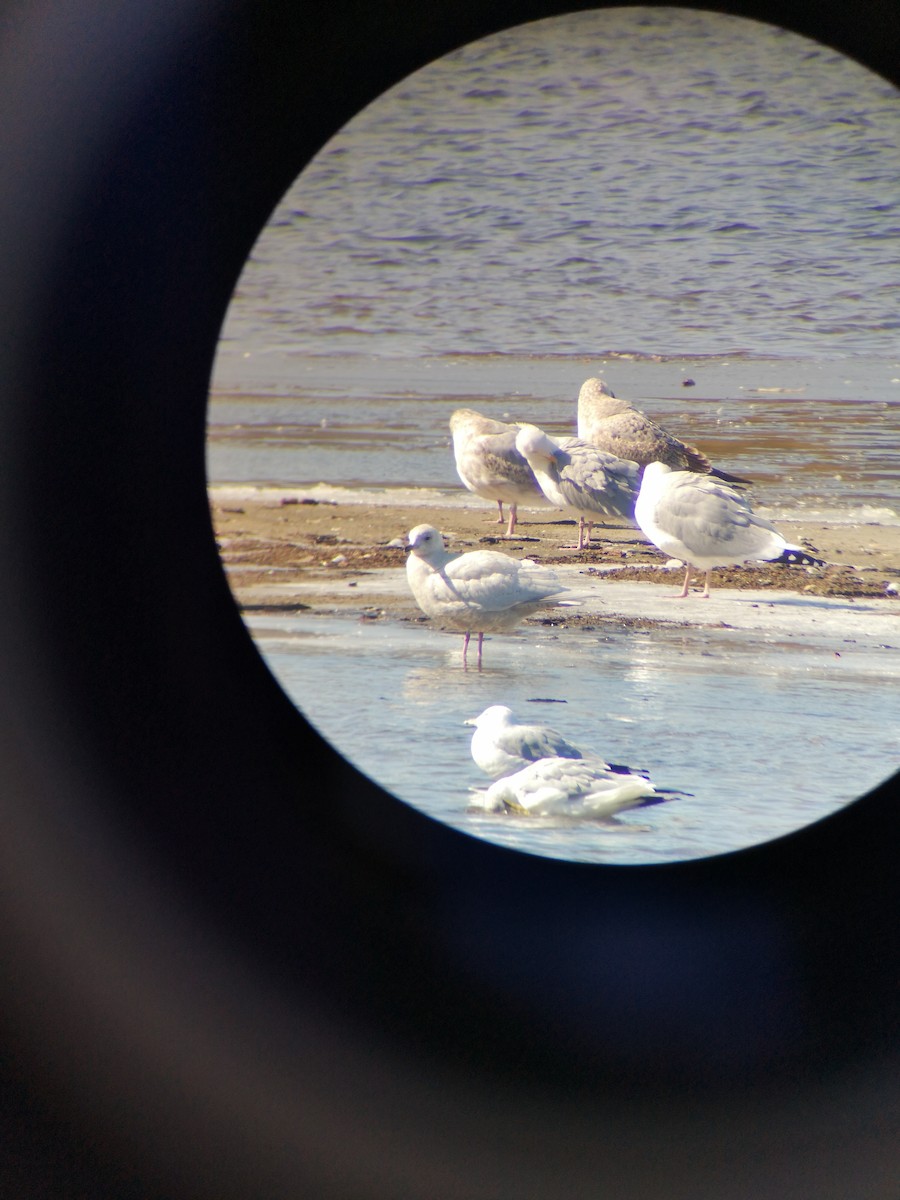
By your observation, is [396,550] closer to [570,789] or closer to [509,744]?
[509,744]

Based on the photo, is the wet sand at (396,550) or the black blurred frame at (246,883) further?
the wet sand at (396,550)

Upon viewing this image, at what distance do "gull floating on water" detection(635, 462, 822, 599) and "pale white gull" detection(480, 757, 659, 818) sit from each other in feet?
1.19

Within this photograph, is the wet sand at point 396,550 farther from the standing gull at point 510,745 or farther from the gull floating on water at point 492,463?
the standing gull at point 510,745

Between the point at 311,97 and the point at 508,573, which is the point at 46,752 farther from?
the point at 311,97

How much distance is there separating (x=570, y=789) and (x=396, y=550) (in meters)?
0.48

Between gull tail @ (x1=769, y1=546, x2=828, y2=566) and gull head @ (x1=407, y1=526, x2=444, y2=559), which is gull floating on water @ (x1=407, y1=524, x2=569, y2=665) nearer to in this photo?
gull head @ (x1=407, y1=526, x2=444, y2=559)

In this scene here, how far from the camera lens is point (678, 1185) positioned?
1.36 m

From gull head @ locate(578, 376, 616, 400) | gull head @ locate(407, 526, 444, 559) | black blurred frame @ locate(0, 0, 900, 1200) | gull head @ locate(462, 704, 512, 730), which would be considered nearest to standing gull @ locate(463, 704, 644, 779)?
gull head @ locate(462, 704, 512, 730)

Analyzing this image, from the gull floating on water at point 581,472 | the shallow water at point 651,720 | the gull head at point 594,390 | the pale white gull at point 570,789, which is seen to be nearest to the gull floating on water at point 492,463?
the gull floating on water at point 581,472

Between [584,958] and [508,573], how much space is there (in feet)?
1.97

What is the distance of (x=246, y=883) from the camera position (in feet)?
5.11

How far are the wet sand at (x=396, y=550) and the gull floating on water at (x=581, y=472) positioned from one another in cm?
4

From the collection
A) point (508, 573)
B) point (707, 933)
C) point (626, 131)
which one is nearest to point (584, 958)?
point (707, 933)

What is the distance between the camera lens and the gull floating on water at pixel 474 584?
1.67 metres
